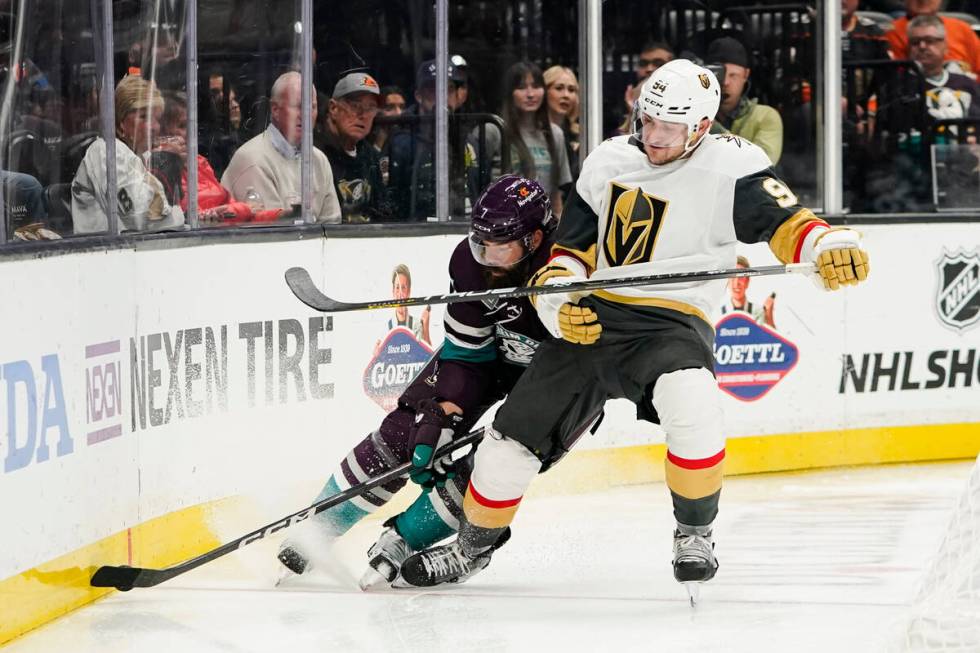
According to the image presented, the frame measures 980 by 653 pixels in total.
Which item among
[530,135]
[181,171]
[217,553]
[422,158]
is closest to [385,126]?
[422,158]

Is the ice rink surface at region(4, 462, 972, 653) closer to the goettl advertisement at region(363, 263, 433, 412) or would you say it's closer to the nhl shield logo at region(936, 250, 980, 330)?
the goettl advertisement at region(363, 263, 433, 412)

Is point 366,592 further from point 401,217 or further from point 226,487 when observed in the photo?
point 401,217

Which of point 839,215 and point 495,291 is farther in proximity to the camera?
point 839,215

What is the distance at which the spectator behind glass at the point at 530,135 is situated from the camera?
5.53 m

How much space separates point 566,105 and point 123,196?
2048 mm

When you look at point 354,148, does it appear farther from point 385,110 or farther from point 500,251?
point 500,251

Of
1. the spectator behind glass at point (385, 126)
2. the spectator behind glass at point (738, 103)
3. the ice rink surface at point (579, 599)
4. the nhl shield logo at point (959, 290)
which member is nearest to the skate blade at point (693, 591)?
the ice rink surface at point (579, 599)

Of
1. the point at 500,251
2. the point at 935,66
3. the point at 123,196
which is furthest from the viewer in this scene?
the point at 935,66

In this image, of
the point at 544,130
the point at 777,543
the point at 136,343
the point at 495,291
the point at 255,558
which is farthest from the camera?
the point at 544,130

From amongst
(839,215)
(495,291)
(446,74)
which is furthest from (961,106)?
(495,291)

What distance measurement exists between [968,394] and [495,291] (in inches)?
118

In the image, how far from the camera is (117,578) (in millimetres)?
3738

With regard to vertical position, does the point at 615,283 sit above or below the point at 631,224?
below

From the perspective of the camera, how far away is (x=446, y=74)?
5.34 meters
